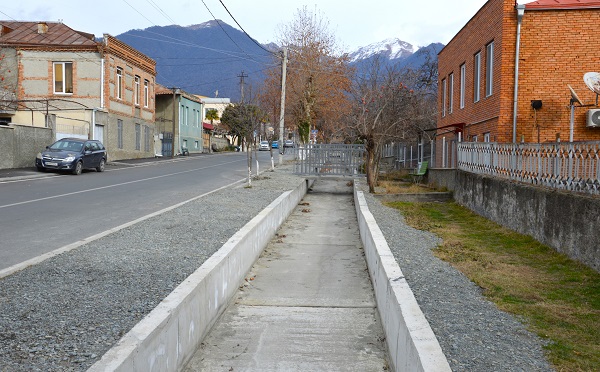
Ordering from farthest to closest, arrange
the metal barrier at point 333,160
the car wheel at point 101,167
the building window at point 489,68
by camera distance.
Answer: the car wheel at point 101,167 < the metal barrier at point 333,160 < the building window at point 489,68

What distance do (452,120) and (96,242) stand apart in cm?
1965

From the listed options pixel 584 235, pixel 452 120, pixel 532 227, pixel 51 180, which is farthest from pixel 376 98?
pixel 584 235

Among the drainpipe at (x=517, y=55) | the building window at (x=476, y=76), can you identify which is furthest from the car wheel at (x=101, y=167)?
the drainpipe at (x=517, y=55)

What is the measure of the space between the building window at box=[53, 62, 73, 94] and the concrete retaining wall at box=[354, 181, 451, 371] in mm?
31831

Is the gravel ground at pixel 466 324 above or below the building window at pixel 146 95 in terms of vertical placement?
below

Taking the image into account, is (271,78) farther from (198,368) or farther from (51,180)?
(198,368)

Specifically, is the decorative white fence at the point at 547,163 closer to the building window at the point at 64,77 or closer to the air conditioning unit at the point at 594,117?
the air conditioning unit at the point at 594,117

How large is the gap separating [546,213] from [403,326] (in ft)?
19.6

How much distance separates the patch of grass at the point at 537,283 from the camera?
5.02 m

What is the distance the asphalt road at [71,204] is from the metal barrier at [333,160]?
301 cm

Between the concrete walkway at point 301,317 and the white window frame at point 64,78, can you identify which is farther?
the white window frame at point 64,78

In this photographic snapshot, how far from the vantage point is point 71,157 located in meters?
25.0

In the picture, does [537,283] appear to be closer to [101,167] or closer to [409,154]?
[101,167]

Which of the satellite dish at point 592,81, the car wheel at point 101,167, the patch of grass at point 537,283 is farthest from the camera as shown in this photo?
the car wheel at point 101,167
